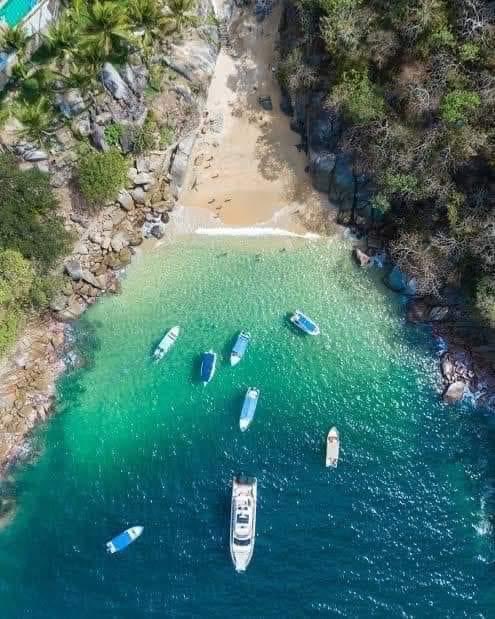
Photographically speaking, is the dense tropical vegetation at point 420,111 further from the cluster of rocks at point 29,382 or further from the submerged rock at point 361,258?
the cluster of rocks at point 29,382

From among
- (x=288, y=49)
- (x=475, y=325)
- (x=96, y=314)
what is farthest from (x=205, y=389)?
(x=288, y=49)

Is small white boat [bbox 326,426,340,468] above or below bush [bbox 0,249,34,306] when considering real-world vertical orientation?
below

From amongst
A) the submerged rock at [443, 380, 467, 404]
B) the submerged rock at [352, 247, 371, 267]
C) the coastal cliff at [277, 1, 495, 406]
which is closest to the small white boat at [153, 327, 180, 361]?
the submerged rock at [352, 247, 371, 267]

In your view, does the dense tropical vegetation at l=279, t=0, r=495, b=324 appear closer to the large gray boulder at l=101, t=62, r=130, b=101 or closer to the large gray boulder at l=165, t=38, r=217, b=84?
the large gray boulder at l=165, t=38, r=217, b=84

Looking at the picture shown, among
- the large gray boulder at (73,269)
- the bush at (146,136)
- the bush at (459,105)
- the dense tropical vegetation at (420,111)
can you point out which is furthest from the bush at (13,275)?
the bush at (459,105)

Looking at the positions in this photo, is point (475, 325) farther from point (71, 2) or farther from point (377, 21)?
point (71, 2)

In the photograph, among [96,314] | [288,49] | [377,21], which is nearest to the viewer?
[377,21]
